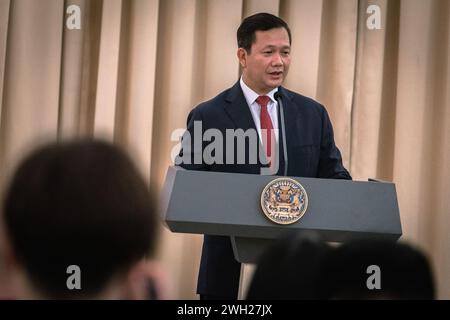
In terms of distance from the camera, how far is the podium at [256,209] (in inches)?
84.8

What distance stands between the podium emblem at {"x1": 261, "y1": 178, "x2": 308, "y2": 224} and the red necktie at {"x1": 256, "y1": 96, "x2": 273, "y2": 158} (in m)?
0.42

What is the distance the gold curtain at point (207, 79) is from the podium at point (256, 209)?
1557 millimetres

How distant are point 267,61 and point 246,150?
1.24ft

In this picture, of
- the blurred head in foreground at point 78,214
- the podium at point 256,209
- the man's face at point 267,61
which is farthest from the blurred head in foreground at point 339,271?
the man's face at point 267,61

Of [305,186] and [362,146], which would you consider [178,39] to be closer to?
[362,146]

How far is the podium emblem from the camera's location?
2.18m

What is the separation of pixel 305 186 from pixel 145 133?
1778 mm

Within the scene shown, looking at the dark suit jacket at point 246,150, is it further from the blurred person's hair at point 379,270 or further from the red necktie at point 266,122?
the blurred person's hair at point 379,270

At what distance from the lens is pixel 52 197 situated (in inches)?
32.9

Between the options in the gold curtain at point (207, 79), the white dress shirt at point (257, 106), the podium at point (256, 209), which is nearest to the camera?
the podium at point (256, 209)
